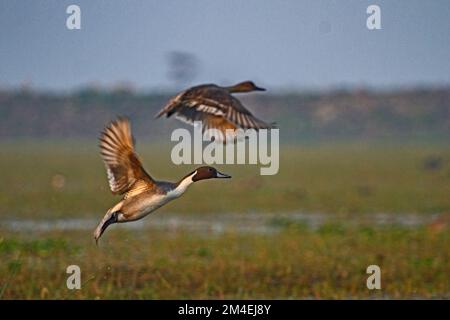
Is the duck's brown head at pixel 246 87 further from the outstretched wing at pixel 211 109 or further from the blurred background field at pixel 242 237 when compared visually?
the blurred background field at pixel 242 237

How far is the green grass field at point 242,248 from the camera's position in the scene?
10.9 metres

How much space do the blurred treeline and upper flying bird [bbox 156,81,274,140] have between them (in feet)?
144

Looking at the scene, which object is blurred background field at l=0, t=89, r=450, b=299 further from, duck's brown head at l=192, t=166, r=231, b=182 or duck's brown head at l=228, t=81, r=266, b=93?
duck's brown head at l=192, t=166, r=231, b=182

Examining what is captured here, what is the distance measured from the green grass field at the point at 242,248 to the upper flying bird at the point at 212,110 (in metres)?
1.78

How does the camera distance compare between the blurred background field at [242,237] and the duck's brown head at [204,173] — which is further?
the blurred background field at [242,237]

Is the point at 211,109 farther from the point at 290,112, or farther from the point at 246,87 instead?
the point at 290,112

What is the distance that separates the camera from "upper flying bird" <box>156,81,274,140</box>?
8523 millimetres

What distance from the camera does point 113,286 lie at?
35.3ft

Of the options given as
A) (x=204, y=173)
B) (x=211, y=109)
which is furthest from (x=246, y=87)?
(x=204, y=173)

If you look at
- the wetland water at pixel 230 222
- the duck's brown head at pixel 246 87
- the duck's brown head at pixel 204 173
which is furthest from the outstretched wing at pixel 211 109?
the wetland water at pixel 230 222

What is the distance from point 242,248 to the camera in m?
13.6

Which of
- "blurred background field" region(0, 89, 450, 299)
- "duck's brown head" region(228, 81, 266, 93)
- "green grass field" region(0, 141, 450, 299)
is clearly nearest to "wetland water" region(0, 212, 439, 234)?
"blurred background field" region(0, 89, 450, 299)

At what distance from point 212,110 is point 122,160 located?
0.91m

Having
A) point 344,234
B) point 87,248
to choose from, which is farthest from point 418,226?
point 87,248
